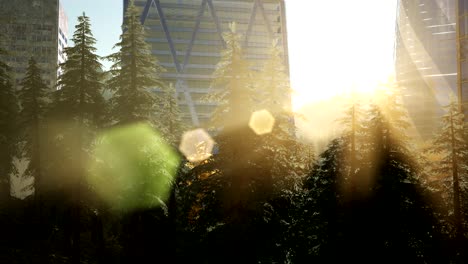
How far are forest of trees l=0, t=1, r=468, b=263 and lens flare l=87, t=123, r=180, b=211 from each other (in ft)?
0.20

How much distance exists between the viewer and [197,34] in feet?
504

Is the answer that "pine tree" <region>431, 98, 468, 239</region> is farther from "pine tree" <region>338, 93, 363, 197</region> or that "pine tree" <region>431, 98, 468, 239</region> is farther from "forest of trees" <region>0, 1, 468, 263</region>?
"pine tree" <region>338, 93, 363, 197</region>

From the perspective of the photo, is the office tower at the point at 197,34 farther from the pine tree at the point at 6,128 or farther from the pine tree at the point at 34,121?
the pine tree at the point at 34,121

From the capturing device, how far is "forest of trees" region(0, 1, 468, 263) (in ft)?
66.2

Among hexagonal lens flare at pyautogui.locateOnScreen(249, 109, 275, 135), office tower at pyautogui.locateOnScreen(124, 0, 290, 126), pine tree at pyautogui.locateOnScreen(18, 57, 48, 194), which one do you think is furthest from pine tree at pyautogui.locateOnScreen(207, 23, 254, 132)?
office tower at pyautogui.locateOnScreen(124, 0, 290, 126)

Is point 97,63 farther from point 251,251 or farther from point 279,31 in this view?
point 279,31

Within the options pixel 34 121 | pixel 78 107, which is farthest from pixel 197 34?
pixel 78 107

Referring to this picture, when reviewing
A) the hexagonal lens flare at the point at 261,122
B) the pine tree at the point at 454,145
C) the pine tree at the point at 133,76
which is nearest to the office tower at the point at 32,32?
the pine tree at the point at 133,76

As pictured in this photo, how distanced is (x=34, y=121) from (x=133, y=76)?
9.55 metres

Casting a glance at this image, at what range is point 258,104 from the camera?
22.6 metres

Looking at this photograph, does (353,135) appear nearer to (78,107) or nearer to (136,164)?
(136,164)

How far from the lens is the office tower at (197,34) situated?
14862 cm

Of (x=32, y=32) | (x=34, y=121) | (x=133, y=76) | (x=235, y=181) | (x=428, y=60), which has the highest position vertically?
(x=32, y=32)

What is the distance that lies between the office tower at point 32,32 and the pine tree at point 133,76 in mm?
108029
